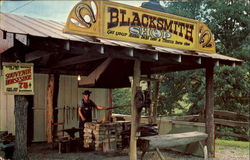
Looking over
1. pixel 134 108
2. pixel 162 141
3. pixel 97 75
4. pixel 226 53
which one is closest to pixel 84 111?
pixel 97 75

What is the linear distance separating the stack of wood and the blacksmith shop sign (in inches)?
128

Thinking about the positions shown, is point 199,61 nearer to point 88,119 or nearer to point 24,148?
point 88,119

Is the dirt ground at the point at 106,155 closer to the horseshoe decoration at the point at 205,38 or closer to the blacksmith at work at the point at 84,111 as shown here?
the blacksmith at work at the point at 84,111

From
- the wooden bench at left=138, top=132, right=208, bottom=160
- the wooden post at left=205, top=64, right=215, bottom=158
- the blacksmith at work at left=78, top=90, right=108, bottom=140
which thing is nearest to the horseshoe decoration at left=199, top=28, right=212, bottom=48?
the wooden post at left=205, top=64, right=215, bottom=158

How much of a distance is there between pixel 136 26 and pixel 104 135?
11.9 ft

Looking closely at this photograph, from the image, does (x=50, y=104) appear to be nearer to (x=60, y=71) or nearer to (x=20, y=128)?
(x=60, y=71)

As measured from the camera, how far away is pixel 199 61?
7.59 m

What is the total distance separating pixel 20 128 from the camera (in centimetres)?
552

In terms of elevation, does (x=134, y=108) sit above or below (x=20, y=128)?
above

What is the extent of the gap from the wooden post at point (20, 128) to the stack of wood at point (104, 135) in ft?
9.80

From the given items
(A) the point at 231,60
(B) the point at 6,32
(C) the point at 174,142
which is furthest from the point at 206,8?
(B) the point at 6,32

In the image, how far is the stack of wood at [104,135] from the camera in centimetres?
829

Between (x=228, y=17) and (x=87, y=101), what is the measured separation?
8.92m

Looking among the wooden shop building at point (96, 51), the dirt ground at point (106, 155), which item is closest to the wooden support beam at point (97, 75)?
the wooden shop building at point (96, 51)
